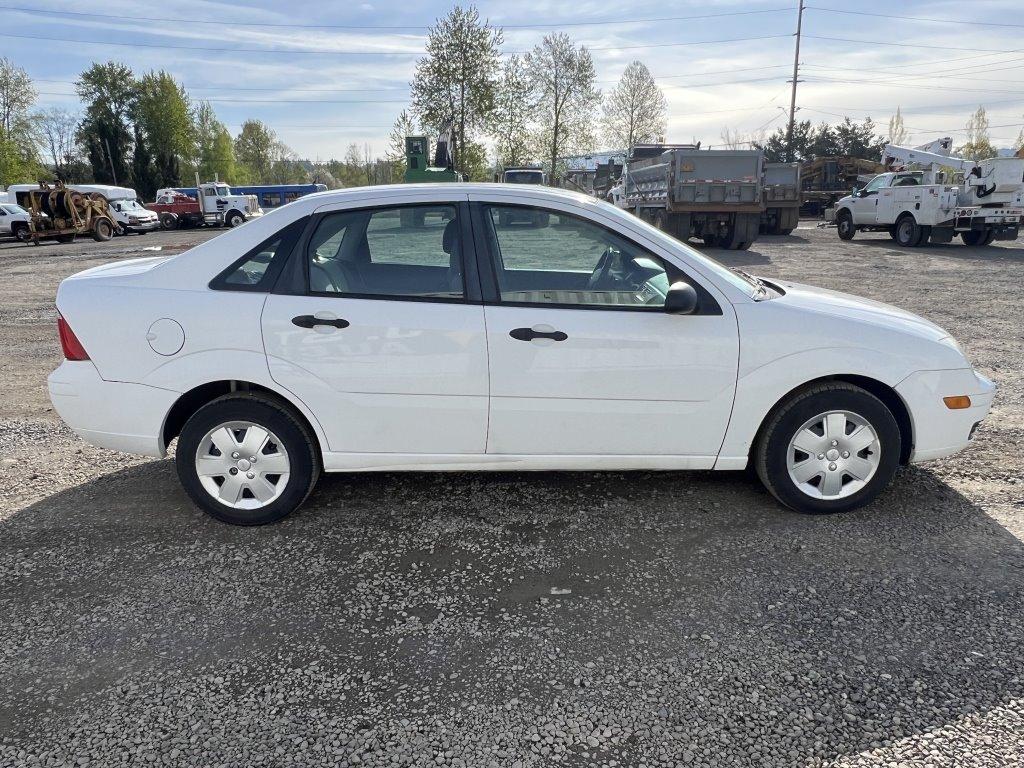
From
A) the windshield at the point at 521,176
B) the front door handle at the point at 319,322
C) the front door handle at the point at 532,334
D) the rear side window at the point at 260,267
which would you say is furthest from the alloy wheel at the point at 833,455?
the windshield at the point at 521,176

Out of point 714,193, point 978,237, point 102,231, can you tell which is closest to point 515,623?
point 714,193

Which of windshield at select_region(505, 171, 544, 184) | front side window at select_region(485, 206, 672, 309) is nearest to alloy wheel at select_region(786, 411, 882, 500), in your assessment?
front side window at select_region(485, 206, 672, 309)

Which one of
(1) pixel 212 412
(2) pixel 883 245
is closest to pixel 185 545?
(1) pixel 212 412

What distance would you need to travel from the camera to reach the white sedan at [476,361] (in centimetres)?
347

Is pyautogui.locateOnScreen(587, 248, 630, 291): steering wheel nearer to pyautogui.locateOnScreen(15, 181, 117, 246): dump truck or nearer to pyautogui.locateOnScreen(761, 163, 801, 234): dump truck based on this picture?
pyautogui.locateOnScreen(761, 163, 801, 234): dump truck

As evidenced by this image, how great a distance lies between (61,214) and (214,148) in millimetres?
59852

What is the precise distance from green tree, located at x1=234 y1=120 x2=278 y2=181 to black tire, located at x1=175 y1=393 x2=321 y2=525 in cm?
9294

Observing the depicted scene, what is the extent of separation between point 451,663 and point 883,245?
845 inches

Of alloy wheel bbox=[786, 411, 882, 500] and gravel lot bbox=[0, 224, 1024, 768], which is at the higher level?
alloy wheel bbox=[786, 411, 882, 500]

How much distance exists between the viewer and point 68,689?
2.53 metres

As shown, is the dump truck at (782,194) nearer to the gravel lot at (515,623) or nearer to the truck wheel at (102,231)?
the gravel lot at (515,623)

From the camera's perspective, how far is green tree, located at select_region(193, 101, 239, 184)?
82.0m

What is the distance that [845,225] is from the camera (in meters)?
22.2

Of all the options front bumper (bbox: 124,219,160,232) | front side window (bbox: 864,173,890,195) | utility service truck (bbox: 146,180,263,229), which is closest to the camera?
front side window (bbox: 864,173,890,195)
